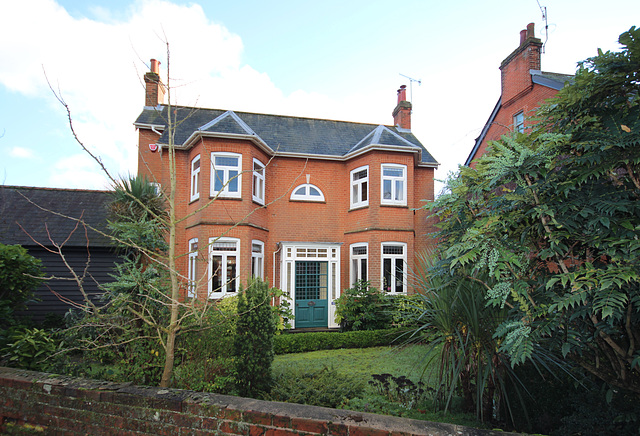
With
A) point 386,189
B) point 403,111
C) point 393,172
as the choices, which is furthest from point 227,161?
point 403,111

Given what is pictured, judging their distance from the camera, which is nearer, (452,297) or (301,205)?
(452,297)

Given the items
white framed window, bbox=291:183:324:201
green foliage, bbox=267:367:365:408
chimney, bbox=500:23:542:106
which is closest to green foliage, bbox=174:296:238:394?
green foliage, bbox=267:367:365:408

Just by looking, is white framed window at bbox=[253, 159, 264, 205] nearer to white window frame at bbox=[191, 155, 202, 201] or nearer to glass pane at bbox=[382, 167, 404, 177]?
white window frame at bbox=[191, 155, 202, 201]

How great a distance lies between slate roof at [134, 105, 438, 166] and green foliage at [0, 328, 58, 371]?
27.9 feet

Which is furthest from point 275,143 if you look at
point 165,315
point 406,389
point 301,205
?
point 406,389

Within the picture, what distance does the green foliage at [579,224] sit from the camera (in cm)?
240

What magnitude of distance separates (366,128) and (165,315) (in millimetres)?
13858

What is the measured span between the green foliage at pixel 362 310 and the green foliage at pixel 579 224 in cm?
884

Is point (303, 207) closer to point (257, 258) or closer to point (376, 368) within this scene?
point (257, 258)

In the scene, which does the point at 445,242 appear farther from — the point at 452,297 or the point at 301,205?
the point at 301,205

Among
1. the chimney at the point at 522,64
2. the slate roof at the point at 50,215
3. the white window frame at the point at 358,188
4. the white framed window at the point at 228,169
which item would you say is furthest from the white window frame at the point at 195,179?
the chimney at the point at 522,64

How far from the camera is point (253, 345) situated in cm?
498

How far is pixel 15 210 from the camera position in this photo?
11297 millimetres

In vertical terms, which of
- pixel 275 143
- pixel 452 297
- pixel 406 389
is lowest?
pixel 406 389
